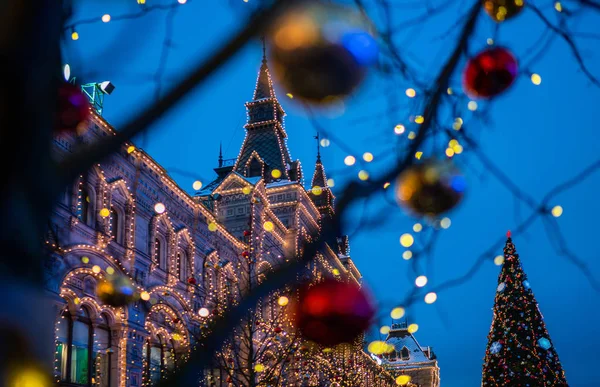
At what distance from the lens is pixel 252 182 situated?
24250 mm

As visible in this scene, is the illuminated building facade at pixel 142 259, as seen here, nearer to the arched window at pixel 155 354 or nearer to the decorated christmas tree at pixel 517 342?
the arched window at pixel 155 354

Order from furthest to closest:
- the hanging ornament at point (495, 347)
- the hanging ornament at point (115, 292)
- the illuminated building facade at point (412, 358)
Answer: the illuminated building facade at point (412, 358)
the hanging ornament at point (495, 347)
the hanging ornament at point (115, 292)

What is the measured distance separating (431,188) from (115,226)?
44.5ft

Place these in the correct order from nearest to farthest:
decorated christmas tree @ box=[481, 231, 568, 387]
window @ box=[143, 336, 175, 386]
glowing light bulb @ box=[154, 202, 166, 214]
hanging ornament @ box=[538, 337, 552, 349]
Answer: glowing light bulb @ box=[154, 202, 166, 214] → window @ box=[143, 336, 175, 386] → decorated christmas tree @ box=[481, 231, 568, 387] → hanging ornament @ box=[538, 337, 552, 349]

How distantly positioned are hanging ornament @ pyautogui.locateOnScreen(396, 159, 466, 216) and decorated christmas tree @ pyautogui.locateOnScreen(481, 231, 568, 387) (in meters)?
22.4

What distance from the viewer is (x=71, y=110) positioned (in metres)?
2.63

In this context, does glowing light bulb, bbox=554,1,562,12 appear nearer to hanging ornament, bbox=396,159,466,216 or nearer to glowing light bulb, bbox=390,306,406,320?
hanging ornament, bbox=396,159,466,216

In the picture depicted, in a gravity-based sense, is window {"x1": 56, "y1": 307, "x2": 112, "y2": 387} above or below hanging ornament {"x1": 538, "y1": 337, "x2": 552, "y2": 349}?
below

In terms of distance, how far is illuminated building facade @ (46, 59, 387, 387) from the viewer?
44.9 ft

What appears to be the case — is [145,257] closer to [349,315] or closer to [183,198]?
[183,198]

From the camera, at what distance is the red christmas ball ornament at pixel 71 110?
2.59 m

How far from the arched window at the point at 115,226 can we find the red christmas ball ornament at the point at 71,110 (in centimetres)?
1334

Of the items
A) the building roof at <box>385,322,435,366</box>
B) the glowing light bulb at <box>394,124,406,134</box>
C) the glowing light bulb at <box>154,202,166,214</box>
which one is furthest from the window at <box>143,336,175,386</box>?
the building roof at <box>385,322,435,366</box>

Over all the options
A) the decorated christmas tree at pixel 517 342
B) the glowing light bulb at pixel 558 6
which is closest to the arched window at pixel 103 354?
the glowing light bulb at pixel 558 6
